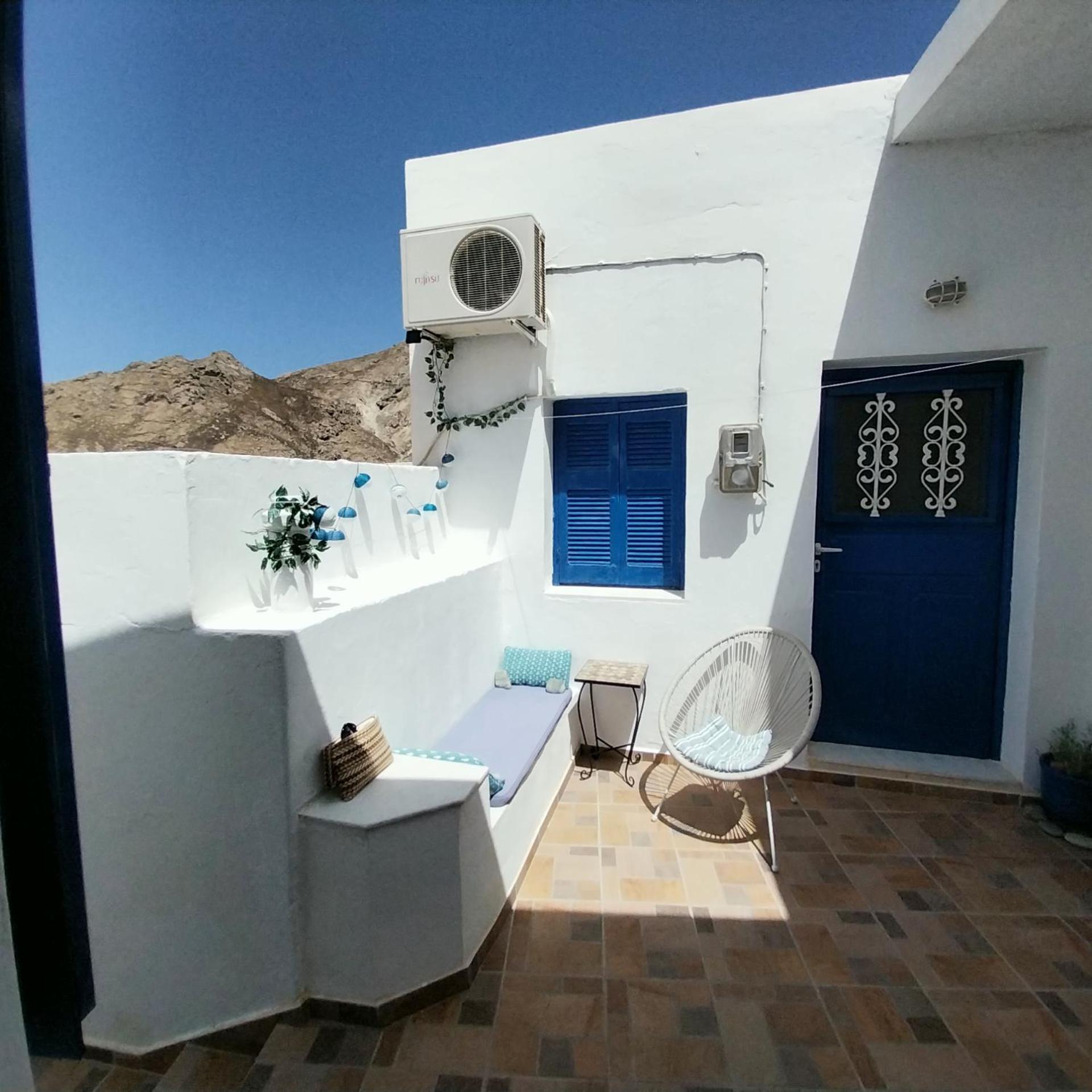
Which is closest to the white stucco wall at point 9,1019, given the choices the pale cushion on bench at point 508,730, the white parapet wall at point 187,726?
the white parapet wall at point 187,726

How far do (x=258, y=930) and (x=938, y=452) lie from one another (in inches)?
168

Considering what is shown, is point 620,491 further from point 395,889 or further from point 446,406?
point 395,889

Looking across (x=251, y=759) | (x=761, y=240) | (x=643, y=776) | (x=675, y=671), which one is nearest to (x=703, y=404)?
(x=761, y=240)

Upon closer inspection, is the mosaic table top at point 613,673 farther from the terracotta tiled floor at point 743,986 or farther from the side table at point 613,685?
the terracotta tiled floor at point 743,986

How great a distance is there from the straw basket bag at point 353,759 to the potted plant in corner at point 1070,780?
138 inches

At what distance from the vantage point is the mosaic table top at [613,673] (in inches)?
141

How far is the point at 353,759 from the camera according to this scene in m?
2.21

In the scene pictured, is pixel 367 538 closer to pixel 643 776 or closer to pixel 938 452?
pixel 643 776

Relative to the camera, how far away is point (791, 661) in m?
→ 3.55

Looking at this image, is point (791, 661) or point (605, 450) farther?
point (605, 450)

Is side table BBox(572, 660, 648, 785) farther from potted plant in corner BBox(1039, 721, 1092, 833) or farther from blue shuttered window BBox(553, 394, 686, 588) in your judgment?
potted plant in corner BBox(1039, 721, 1092, 833)

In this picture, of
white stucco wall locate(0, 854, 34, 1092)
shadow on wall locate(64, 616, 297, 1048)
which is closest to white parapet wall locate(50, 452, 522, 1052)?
shadow on wall locate(64, 616, 297, 1048)

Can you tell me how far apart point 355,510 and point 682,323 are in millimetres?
2342

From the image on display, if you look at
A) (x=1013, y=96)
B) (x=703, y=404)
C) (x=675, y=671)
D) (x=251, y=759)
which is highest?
(x=1013, y=96)
